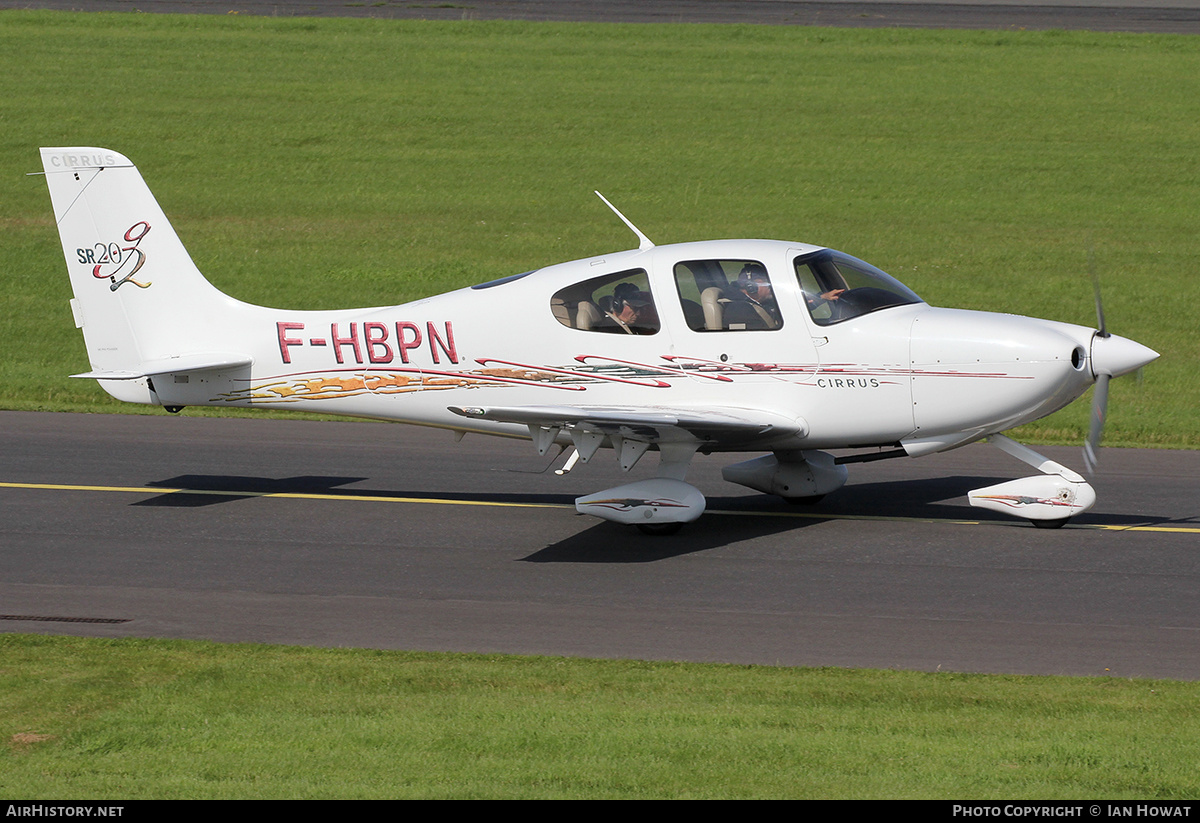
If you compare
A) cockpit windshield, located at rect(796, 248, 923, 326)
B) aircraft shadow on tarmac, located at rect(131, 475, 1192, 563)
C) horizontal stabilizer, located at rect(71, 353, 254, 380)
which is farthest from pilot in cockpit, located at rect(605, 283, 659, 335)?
horizontal stabilizer, located at rect(71, 353, 254, 380)

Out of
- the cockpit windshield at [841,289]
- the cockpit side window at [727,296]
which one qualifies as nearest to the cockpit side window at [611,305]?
the cockpit side window at [727,296]

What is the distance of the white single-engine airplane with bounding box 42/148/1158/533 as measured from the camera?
10867 millimetres

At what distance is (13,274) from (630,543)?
15.4 meters

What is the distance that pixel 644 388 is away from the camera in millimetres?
11430

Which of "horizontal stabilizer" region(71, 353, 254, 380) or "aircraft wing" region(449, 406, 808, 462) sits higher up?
"horizontal stabilizer" region(71, 353, 254, 380)

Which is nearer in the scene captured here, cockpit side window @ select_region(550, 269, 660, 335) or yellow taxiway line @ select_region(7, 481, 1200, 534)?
cockpit side window @ select_region(550, 269, 660, 335)

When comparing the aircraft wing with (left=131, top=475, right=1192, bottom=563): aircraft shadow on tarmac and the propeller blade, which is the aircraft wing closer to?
(left=131, top=475, right=1192, bottom=563): aircraft shadow on tarmac

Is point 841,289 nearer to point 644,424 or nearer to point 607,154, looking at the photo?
point 644,424

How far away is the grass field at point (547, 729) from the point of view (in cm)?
637

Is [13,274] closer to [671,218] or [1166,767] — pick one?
[671,218]

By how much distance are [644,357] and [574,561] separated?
1772 millimetres

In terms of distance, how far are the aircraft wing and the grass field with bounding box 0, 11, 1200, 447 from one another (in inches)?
221

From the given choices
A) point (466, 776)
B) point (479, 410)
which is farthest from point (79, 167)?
point (466, 776)

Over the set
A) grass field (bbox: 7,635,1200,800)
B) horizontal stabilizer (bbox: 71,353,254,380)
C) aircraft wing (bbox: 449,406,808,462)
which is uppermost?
horizontal stabilizer (bbox: 71,353,254,380)
